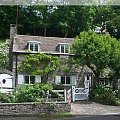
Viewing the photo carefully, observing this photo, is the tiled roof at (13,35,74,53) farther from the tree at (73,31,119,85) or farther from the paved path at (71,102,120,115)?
the paved path at (71,102,120,115)

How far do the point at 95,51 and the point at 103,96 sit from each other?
2836 mm

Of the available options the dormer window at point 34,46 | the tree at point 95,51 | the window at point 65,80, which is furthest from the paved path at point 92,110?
the dormer window at point 34,46

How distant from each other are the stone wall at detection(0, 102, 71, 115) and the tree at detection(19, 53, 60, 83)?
27.8 ft

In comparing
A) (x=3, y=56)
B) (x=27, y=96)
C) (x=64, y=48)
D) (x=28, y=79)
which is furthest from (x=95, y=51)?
(x=3, y=56)

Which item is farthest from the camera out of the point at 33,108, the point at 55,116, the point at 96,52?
the point at 96,52

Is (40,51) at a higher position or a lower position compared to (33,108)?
higher

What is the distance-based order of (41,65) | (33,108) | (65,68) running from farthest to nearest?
(65,68)
(41,65)
(33,108)

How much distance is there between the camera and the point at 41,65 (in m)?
20.7

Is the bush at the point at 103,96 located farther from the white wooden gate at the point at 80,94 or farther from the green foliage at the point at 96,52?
the green foliage at the point at 96,52

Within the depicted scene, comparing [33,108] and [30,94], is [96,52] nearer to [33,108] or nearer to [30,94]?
[30,94]

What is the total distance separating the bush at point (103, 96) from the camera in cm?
1620

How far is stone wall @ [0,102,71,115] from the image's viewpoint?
37.8ft

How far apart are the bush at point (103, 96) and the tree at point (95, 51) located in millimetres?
1342

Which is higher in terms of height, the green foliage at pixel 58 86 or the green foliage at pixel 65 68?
the green foliage at pixel 65 68
